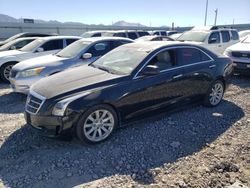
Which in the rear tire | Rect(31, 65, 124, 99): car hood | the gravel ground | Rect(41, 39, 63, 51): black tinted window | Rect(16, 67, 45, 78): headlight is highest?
Rect(41, 39, 63, 51): black tinted window

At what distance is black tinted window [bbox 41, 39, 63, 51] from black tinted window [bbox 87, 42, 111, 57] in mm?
2231

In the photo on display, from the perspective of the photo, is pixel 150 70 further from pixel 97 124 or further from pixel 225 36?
pixel 225 36

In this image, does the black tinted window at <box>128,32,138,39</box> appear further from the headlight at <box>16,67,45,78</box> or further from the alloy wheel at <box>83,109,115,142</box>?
the alloy wheel at <box>83,109,115,142</box>

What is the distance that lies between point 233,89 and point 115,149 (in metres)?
4.90

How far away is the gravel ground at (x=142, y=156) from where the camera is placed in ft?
Answer: 11.2

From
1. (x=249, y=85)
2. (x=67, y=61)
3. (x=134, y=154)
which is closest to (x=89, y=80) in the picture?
(x=134, y=154)

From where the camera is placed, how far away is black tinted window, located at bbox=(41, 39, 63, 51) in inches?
358

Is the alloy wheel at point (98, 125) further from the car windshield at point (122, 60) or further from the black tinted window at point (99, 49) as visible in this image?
the black tinted window at point (99, 49)

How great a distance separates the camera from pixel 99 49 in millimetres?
7680

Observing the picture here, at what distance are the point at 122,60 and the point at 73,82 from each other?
1.16 metres

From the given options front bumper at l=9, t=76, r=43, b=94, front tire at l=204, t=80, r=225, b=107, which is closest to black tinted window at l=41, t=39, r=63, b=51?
front bumper at l=9, t=76, r=43, b=94

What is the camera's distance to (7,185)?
3324 mm

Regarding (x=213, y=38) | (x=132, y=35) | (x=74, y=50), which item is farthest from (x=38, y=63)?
(x=132, y=35)

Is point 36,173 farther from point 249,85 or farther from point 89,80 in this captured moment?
point 249,85
